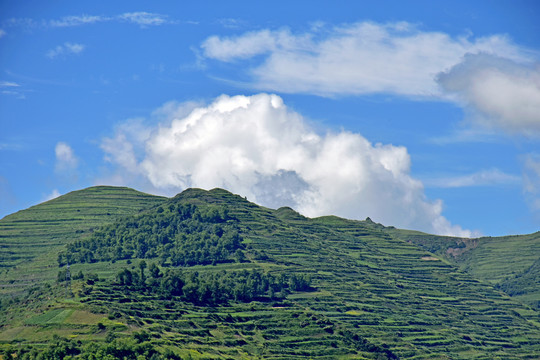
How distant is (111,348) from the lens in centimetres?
18650

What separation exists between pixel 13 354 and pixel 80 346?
501 inches

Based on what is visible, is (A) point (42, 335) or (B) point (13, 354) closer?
(B) point (13, 354)

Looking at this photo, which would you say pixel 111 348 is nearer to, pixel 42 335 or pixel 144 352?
pixel 144 352

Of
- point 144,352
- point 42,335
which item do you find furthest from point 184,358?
point 42,335

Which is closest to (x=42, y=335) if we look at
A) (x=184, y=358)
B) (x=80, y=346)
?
(x=80, y=346)

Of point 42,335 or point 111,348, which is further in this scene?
point 42,335

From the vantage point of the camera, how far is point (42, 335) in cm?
19975

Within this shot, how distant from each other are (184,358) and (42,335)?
29.5 metres

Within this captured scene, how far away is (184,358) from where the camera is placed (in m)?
195

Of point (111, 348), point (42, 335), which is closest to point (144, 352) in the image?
point (111, 348)

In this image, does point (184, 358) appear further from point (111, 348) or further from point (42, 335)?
point (42, 335)

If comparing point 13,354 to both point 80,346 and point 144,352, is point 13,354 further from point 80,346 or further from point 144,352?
point 144,352

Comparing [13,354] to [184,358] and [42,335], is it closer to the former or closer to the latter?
[42,335]

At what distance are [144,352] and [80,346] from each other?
12724mm
